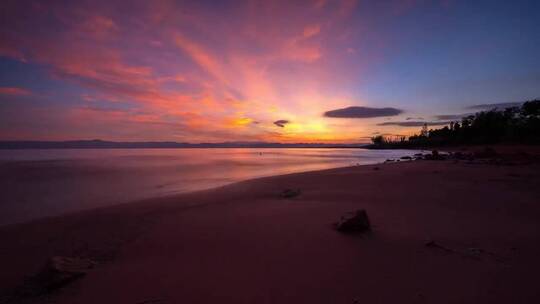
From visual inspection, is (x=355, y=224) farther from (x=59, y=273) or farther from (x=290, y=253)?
(x=59, y=273)

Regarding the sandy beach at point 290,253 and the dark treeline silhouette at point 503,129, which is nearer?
the sandy beach at point 290,253

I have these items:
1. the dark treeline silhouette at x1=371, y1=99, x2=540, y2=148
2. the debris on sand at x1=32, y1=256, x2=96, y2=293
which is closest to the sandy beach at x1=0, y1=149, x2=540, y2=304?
the debris on sand at x1=32, y1=256, x2=96, y2=293

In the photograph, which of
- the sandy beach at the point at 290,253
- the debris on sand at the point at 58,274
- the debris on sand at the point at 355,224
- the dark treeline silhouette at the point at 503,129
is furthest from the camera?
the dark treeline silhouette at the point at 503,129

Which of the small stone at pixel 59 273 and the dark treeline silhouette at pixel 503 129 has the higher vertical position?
the dark treeline silhouette at pixel 503 129

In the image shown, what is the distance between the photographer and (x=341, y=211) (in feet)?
17.8

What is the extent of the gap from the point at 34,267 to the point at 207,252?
2383 mm

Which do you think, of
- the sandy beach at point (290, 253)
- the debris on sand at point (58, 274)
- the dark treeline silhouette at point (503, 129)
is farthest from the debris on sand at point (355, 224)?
the dark treeline silhouette at point (503, 129)

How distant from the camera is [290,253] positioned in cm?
346

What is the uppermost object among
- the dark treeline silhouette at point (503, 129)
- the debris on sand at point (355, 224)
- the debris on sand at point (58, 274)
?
the dark treeline silhouette at point (503, 129)

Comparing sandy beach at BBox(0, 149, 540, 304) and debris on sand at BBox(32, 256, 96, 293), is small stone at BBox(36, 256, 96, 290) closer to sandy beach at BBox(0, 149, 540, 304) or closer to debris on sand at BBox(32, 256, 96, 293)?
debris on sand at BBox(32, 256, 96, 293)

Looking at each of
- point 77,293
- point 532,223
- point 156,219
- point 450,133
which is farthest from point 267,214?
point 450,133

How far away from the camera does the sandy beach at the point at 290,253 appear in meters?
2.58

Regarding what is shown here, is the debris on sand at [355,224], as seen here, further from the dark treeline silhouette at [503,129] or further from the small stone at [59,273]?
the dark treeline silhouette at [503,129]

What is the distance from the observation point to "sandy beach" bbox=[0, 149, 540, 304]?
2.58 m
